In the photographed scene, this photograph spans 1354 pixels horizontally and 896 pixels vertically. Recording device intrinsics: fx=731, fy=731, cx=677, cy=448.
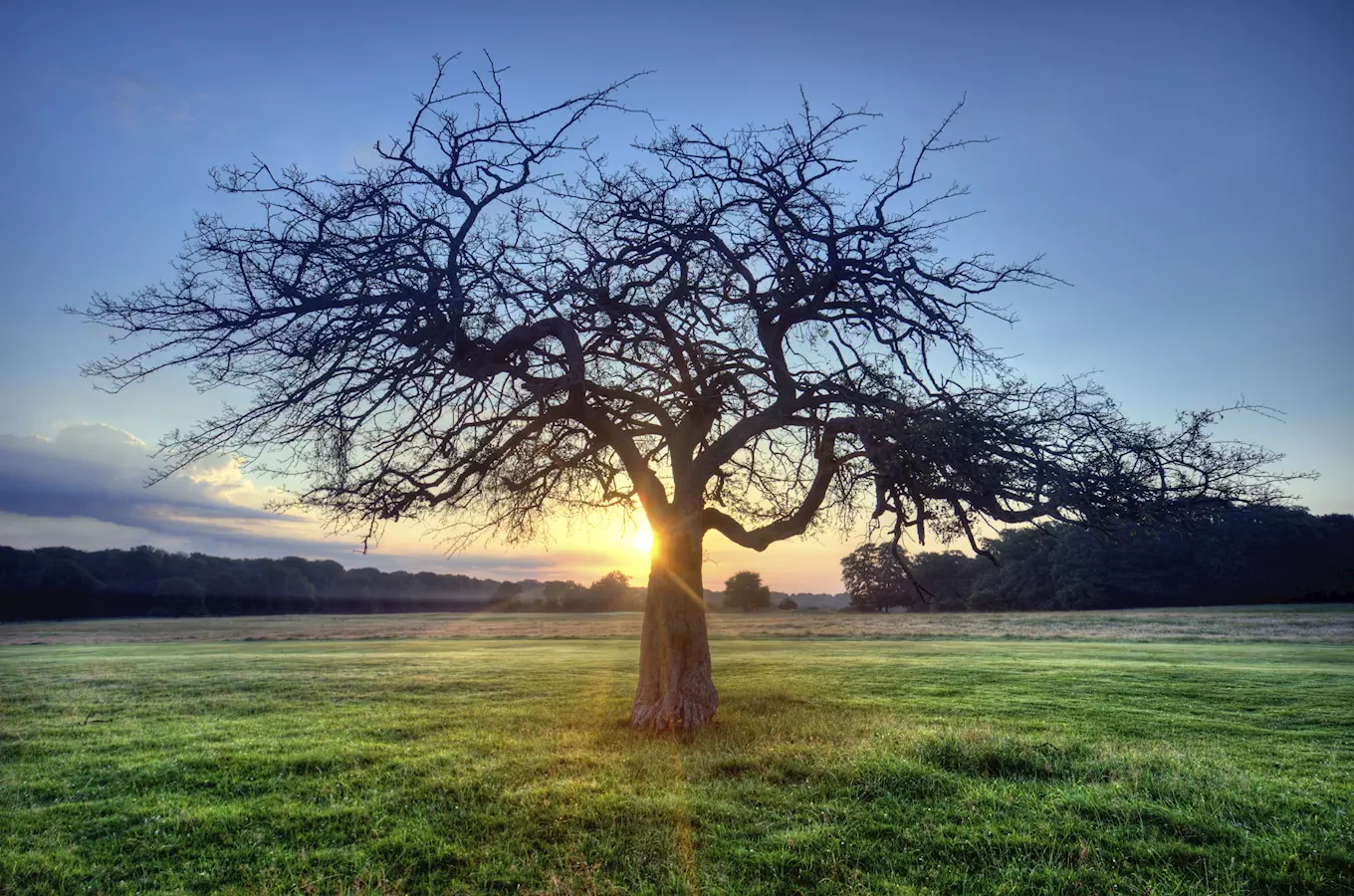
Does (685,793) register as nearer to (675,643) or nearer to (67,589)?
(675,643)

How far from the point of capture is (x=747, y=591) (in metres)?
96.0

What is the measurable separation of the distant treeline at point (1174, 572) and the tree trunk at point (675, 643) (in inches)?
2699

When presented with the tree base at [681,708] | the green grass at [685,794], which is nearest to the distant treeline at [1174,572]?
the green grass at [685,794]

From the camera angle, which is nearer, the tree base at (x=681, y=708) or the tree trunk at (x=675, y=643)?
the tree base at (x=681, y=708)

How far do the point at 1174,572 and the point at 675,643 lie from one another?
95.8 m

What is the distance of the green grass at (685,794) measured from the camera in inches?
299

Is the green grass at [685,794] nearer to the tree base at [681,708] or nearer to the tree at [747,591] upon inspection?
the tree base at [681,708]

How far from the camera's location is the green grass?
7586mm

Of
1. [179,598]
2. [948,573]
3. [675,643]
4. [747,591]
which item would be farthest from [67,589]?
[948,573]

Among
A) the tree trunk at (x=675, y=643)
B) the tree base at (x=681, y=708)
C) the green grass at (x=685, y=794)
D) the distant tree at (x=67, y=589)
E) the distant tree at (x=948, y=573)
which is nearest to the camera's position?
the green grass at (x=685, y=794)

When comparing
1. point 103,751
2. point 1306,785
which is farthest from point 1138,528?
point 103,751

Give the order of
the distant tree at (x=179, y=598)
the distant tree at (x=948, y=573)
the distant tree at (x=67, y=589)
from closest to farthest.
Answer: the distant tree at (x=67, y=589) → the distant tree at (x=179, y=598) → the distant tree at (x=948, y=573)

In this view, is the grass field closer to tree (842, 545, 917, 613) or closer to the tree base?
the tree base

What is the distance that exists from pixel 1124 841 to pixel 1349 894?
5.92ft
